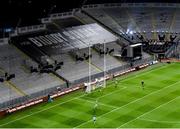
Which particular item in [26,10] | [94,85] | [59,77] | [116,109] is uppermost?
[26,10]

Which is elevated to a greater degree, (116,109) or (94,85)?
(94,85)

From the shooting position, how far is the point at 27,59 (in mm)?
59844

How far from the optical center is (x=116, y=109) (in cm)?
4678

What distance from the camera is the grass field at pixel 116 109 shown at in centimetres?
4241

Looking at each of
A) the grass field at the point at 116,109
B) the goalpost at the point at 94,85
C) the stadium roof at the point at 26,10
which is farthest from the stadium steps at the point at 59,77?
the stadium roof at the point at 26,10

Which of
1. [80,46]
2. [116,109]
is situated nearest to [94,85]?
[116,109]

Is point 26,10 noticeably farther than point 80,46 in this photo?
No

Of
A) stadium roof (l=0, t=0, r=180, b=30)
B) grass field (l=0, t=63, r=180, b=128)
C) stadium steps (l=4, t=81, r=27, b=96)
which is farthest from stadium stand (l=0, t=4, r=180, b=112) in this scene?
grass field (l=0, t=63, r=180, b=128)

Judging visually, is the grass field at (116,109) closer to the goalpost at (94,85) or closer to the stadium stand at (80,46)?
the goalpost at (94,85)

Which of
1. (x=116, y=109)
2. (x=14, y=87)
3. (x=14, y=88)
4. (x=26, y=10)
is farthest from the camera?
(x=26, y=10)

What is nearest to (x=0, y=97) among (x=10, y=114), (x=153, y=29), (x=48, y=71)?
(x=10, y=114)

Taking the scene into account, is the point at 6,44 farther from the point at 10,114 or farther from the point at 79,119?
the point at 79,119

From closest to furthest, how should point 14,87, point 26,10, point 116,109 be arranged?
point 116,109
point 14,87
point 26,10

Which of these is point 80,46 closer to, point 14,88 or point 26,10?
point 26,10
